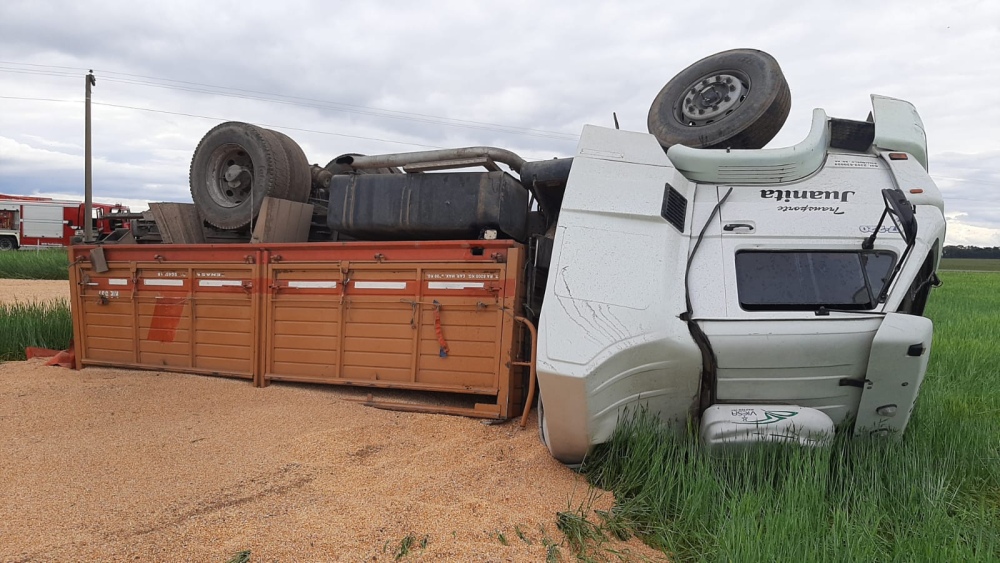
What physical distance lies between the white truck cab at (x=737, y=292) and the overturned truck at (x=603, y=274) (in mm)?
12

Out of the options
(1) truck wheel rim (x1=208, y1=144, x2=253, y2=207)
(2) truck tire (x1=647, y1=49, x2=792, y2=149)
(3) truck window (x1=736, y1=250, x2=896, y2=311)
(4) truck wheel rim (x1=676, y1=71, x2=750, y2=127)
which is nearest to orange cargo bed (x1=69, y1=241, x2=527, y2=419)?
(1) truck wheel rim (x1=208, y1=144, x2=253, y2=207)

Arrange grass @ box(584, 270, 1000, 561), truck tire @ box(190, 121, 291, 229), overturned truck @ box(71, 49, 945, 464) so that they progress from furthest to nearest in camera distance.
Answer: truck tire @ box(190, 121, 291, 229)
overturned truck @ box(71, 49, 945, 464)
grass @ box(584, 270, 1000, 561)

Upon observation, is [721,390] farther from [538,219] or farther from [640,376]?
[538,219]

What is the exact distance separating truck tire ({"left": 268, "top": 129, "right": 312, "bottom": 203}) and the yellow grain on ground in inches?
73.8

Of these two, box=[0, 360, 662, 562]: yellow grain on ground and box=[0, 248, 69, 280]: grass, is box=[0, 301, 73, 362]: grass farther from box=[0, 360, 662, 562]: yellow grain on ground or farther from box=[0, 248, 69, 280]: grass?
box=[0, 248, 69, 280]: grass

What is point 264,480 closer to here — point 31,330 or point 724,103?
point 724,103

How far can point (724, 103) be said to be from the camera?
17.6ft

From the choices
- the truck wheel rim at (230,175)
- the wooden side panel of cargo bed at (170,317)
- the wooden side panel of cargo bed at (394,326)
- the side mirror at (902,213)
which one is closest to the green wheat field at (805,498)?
the side mirror at (902,213)

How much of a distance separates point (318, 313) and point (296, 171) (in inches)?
59.7

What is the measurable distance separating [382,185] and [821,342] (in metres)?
3.70

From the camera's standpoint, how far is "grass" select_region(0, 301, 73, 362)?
8.68 metres

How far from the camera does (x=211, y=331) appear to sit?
6.66 meters

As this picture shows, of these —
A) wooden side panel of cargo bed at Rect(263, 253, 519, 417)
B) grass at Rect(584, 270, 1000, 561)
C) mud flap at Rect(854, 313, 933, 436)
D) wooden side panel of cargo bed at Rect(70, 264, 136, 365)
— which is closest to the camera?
grass at Rect(584, 270, 1000, 561)

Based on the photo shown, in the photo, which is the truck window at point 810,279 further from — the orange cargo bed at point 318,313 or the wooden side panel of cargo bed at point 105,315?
the wooden side panel of cargo bed at point 105,315
